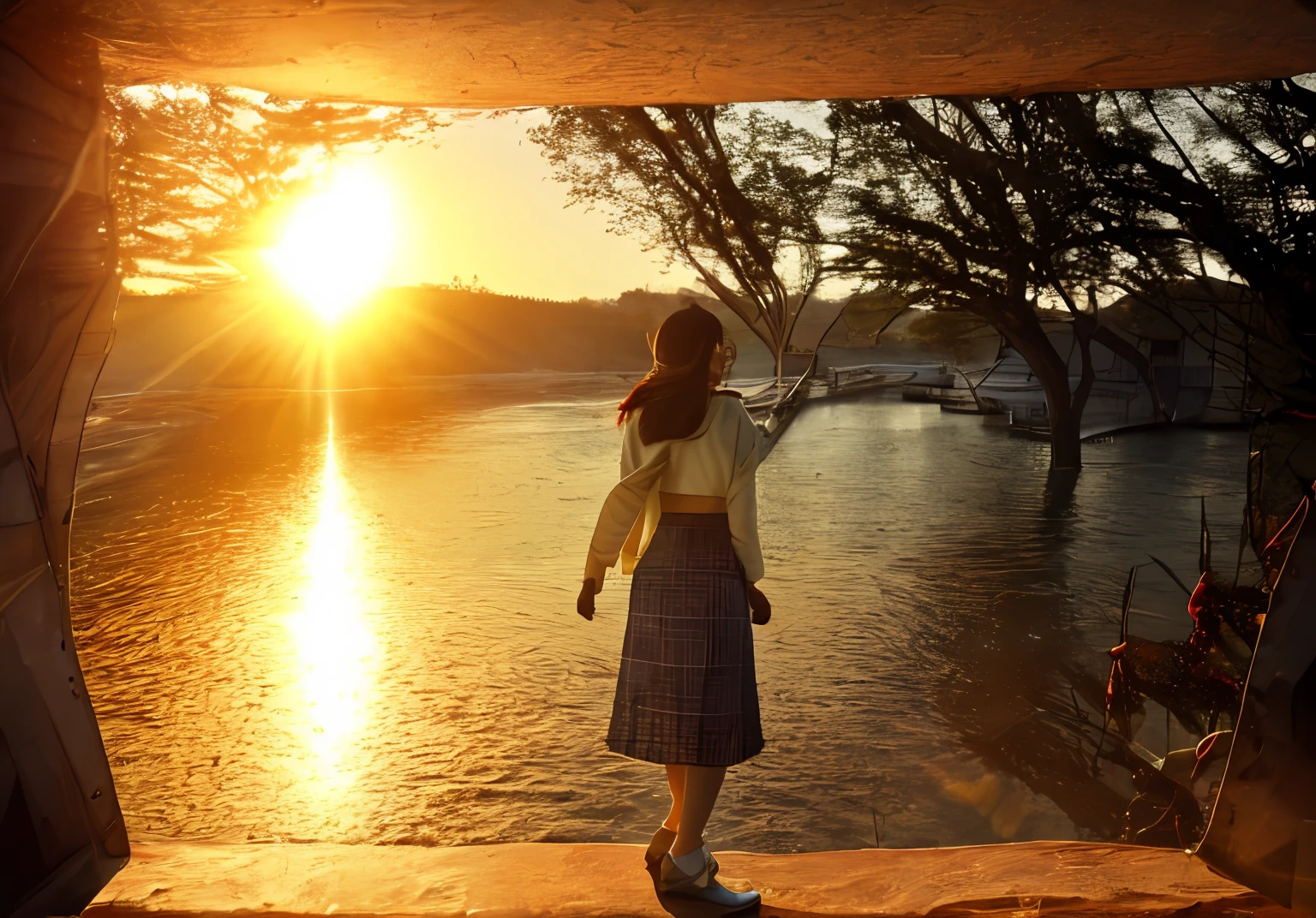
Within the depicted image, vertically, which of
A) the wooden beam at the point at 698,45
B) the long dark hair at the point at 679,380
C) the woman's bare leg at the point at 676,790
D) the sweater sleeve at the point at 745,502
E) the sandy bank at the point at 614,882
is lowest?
Result: the sandy bank at the point at 614,882

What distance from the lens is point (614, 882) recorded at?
3117 millimetres

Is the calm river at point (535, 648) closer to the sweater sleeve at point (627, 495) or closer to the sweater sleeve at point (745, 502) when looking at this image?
the sweater sleeve at point (627, 495)

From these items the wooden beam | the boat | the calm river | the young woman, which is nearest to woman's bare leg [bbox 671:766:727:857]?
the young woman

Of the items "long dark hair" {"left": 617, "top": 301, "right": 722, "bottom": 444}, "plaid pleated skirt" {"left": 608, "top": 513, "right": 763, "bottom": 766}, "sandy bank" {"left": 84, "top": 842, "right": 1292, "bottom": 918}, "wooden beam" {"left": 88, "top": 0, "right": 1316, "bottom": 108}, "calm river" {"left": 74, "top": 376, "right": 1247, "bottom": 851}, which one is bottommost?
"calm river" {"left": 74, "top": 376, "right": 1247, "bottom": 851}

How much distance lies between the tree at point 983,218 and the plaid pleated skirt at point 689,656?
992cm

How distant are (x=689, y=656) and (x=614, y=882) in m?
0.70

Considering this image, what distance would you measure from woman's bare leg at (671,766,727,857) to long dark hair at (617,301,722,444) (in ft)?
3.19

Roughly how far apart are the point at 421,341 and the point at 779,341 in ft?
127

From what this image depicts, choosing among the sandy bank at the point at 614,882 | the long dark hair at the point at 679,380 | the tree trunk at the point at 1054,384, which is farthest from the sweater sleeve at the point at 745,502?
the tree trunk at the point at 1054,384

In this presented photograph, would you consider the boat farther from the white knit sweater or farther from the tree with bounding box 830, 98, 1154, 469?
the white knit sweater

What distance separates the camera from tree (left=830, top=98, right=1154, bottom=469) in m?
12.7

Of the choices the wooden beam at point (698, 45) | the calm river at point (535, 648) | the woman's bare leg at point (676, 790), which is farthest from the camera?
the calm river at point (535, 648)

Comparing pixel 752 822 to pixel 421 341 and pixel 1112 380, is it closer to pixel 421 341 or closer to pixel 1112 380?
pixel 1112 380

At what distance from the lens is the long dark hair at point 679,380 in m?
3.05
